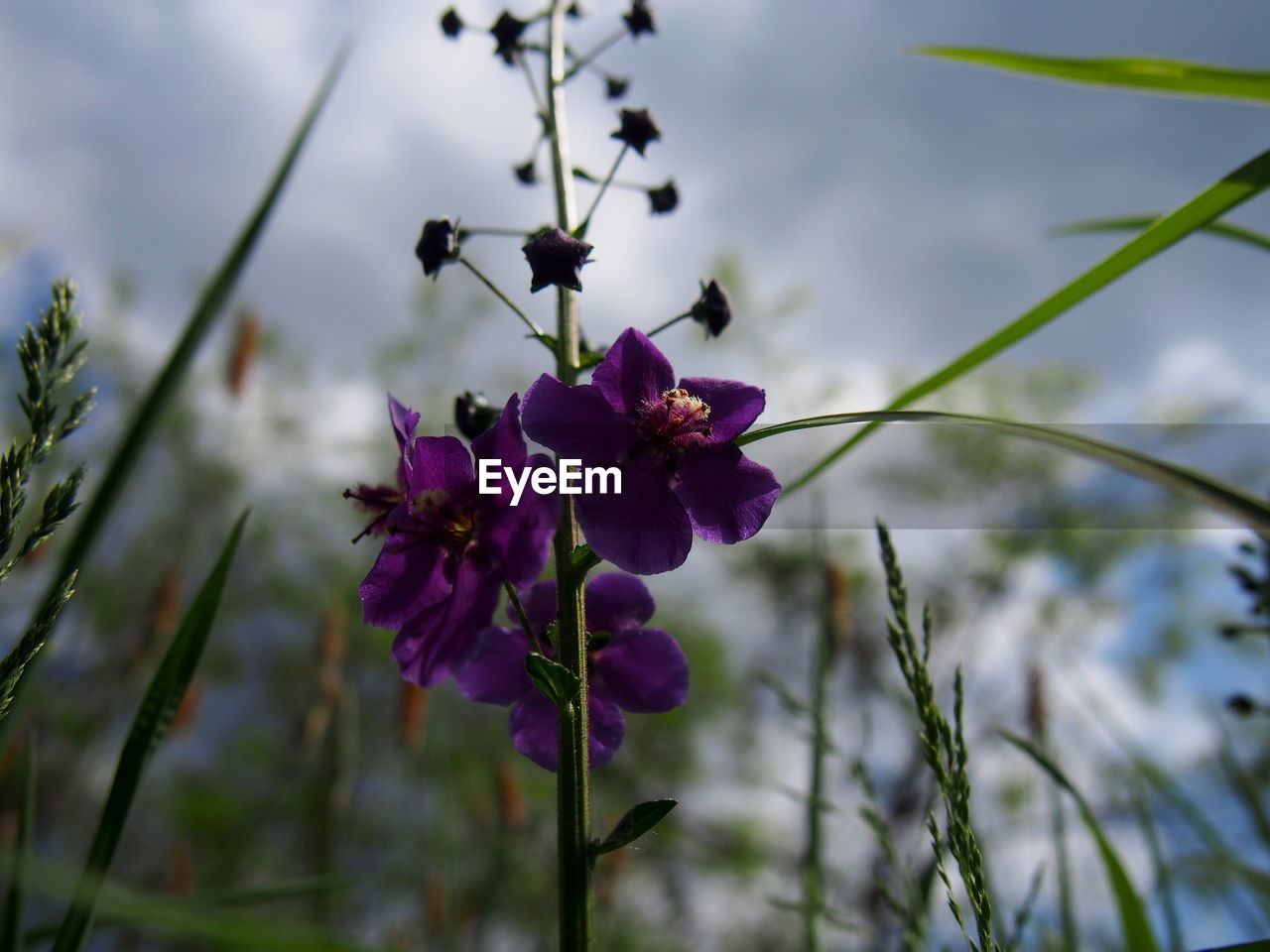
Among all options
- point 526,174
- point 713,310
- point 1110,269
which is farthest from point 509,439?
point 526,174

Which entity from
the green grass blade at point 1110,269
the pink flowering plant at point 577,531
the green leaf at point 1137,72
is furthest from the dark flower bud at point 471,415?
the green leaf at point 1137,72

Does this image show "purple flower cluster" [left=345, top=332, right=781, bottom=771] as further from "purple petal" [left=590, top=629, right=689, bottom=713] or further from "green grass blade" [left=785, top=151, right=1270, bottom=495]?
"green grass blade" [left=785, top=151, right=1270, bottom=495]

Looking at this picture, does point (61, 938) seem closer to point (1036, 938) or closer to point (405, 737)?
point (1036, 938)

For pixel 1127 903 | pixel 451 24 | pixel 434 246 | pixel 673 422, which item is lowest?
pixel 1127 903

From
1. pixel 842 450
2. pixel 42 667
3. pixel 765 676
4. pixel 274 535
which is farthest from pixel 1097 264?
pixel 274 535

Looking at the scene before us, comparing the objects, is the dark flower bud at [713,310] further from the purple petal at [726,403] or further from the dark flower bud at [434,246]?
the dark flower bud at [434,246]

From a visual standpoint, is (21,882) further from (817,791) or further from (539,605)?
(817,791)

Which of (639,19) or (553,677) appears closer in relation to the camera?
(553,677)
